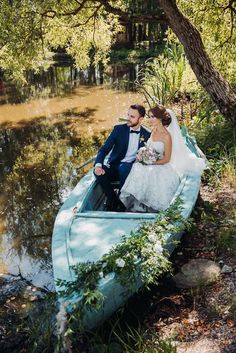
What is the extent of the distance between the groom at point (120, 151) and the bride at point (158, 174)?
0.21 m

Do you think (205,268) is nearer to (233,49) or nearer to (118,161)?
(118,161)

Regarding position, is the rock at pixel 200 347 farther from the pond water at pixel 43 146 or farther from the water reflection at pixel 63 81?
the water reflection at pixel 63 81

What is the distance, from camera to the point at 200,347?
326cm

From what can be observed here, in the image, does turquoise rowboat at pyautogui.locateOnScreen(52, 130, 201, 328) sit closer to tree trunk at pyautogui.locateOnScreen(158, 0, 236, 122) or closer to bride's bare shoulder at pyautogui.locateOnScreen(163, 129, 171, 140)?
bride's bare shoulder at pyautogui.locateOnScreen(163, 129, 171, 140)

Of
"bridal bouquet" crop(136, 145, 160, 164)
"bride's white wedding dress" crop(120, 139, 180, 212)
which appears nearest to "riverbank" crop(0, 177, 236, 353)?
"bride's white wedding dress" crop(120, 139, 180, 212)

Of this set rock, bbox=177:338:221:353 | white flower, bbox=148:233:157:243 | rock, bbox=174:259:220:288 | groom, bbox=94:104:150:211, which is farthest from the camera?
groom, bbox=94:104:150:211

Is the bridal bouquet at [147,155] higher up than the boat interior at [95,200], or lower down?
higher up

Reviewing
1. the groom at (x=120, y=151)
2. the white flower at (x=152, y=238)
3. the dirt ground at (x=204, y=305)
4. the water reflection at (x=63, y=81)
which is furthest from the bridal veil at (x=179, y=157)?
the water reflection at (x=63, y=81)

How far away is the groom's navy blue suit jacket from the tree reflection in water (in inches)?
64.6

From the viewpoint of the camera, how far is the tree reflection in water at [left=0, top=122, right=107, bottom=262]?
20.8ft

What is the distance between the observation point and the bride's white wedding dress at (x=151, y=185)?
5051 millimetres

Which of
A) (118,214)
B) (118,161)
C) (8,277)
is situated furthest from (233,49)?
(8,277)

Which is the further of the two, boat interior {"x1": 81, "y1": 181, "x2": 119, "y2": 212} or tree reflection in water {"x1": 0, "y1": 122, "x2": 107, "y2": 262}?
tree reflection in water {"x1": 0, "y1": 122, "x2": 107, "y2": 262}

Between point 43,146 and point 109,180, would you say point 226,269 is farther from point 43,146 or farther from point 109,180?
point 43,146
